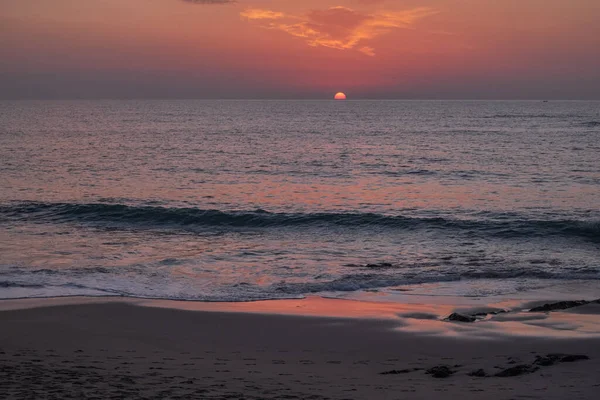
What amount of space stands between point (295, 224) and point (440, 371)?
1666cm

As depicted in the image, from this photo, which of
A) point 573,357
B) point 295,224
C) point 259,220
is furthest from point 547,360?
point 259,220

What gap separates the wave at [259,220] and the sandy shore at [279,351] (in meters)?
11.1

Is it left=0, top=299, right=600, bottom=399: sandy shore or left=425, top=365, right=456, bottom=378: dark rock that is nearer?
left=0, top=299, right=600, bottom=399: sandy shore

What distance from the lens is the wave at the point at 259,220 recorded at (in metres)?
23.4

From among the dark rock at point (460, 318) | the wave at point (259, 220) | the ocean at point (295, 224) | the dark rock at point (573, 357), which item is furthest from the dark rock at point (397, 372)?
the wave at point (259, 220)

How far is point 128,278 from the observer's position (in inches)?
643

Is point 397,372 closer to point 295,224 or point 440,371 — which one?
point 440,371

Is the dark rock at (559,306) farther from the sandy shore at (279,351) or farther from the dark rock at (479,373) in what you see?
the dark rock at (479,373)

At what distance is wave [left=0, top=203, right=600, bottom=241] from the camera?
2344 cm

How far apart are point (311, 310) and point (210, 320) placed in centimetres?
234

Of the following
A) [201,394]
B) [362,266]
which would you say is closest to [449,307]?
[362,266]

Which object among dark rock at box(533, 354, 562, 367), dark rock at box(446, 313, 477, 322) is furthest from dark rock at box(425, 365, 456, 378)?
dark rock at box(446, 313, 477, 322)

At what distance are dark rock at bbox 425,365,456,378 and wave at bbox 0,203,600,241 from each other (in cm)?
1468

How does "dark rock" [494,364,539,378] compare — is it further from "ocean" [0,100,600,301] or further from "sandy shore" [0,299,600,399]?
"ocean" [0,100,600,301]
